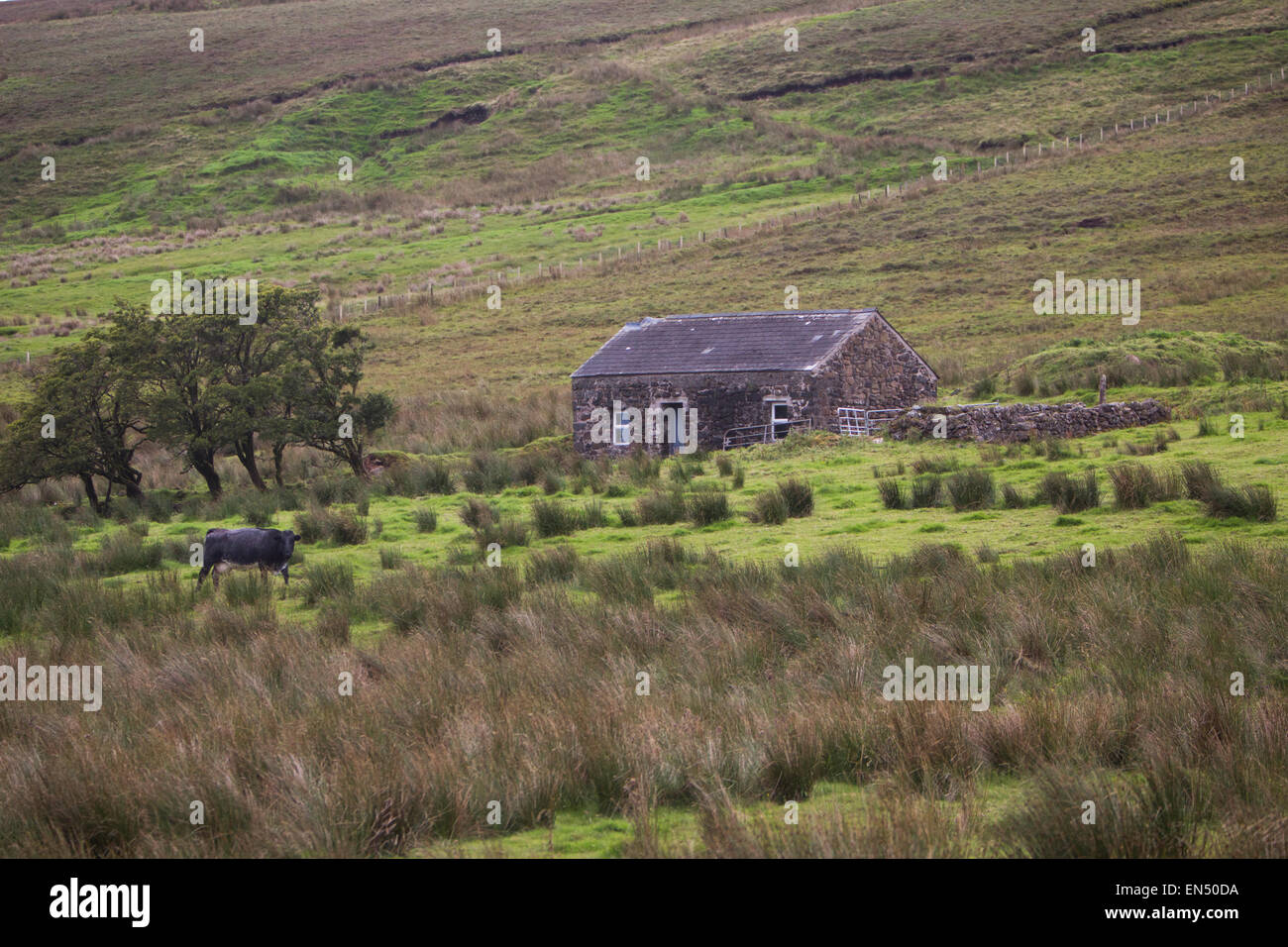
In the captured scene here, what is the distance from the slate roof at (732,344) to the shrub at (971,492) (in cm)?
1213

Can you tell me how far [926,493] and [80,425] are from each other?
16.9 m

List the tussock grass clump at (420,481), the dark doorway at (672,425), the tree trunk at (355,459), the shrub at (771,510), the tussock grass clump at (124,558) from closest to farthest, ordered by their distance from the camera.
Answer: the tussock grass clump at (124,558) → the shrub at (771,510) → the tussock grass clump at (420,481) → the tree trunk at (355,459) → the dark doorway at (672,425)

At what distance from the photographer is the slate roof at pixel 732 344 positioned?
95.0 ft

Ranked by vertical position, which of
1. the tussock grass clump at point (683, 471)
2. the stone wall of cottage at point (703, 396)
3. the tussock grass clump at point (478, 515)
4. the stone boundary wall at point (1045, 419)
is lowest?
the tussock grass clump at point (478, 515)

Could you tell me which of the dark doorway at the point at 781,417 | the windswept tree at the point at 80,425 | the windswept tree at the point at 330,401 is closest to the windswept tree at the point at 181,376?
the windswept tree at the point at 80,425

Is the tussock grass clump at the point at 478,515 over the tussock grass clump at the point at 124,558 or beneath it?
over

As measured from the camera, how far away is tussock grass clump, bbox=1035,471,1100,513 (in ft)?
48.1

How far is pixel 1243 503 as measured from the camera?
1286 centimetres

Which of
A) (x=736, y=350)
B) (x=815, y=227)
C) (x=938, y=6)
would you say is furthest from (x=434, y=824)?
(x=938, y=6)

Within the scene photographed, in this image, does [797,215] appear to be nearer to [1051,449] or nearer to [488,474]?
[488,474]

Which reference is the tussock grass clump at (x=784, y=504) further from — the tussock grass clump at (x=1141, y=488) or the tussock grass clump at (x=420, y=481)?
the tussock grass clump at (x=420, y=481)

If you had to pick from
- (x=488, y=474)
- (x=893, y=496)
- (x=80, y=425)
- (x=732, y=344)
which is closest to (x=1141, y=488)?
(x=893, y=496)

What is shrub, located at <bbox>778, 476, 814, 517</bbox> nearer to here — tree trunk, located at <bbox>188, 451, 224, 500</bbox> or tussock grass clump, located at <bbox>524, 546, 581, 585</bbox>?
tussock grass clump, located at <bbox>524, 546, 581, 585</bbox>
